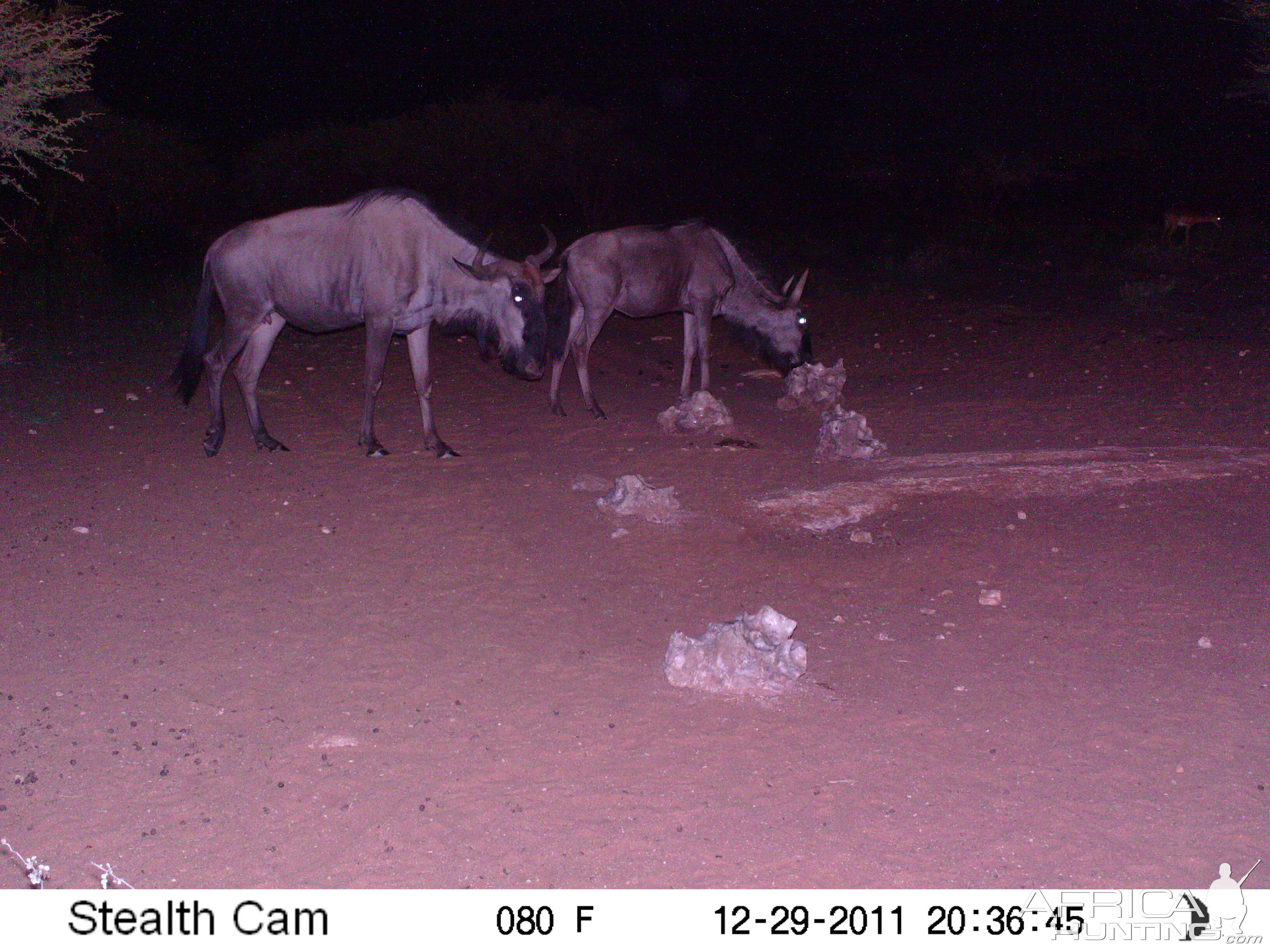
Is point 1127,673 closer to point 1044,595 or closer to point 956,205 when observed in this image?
point 1044,595

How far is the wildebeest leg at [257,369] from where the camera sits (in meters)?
8.92

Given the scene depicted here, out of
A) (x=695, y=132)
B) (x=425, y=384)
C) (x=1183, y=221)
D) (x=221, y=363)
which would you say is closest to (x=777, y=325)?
(x=425, y=384)

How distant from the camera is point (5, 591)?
5.91m

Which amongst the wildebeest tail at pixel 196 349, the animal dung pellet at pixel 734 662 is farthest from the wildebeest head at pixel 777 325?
the animal dung pellet at pixel 734 662

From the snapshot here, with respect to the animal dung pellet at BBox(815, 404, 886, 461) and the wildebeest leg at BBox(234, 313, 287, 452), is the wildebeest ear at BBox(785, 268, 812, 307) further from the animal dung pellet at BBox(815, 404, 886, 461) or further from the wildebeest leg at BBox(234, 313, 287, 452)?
the wildebeest leg at BBox(234, 313, 287, 452)

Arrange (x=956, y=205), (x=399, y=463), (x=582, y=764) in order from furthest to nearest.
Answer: (x=956, y=205), (x=399, y=463), (x=582, y=764)

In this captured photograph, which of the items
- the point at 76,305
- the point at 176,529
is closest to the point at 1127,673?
the point at 176,529

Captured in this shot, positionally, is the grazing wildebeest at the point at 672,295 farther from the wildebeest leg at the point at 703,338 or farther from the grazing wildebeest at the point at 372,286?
the grazing wildebeest at the point at 372,286

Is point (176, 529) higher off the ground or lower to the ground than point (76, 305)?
lower

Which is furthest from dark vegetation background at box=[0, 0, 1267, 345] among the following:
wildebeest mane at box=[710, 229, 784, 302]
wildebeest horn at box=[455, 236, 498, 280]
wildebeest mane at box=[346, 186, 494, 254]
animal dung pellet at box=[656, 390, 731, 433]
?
animal dung pellet at box=[656, 390, 731, 433]

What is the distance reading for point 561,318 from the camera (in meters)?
10.5

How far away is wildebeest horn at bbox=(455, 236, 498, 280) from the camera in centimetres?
875

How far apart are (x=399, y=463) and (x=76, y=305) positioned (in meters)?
8.67

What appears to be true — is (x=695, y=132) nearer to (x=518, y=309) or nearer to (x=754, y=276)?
(x=754, y=276)
